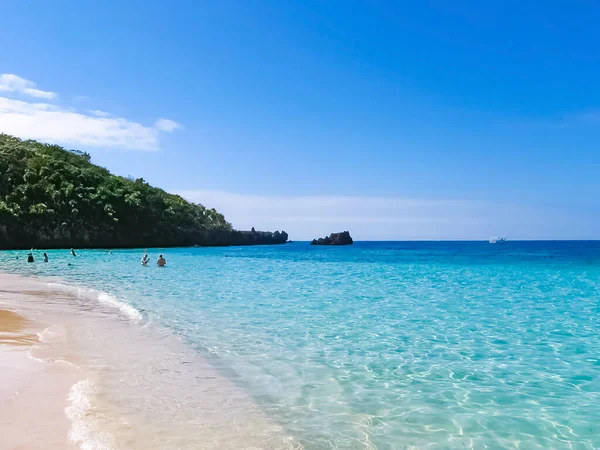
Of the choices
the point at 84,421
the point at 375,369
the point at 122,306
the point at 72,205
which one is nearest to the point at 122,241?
the point at 72,205

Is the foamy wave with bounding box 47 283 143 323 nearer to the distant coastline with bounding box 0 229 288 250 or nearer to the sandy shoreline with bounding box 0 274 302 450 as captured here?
the sandy shoreline with bounding box 0 274 302 450

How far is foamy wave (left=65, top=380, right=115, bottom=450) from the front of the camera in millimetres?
5105

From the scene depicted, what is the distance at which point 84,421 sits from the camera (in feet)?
18.8

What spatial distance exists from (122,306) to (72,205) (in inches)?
3498

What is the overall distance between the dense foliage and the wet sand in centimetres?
8841

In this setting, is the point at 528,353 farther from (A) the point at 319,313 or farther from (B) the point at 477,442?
(A) the point at 319,313

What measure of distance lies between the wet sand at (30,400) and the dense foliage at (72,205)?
88409 mm

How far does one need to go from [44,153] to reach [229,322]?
106328 mm

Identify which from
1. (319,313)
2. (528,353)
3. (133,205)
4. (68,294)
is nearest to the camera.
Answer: (528,353)

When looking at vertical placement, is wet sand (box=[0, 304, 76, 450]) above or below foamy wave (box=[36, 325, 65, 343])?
above

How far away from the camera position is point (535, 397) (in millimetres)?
7559

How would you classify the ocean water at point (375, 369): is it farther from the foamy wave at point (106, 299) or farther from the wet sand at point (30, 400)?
the wet sand at point (30, 400)

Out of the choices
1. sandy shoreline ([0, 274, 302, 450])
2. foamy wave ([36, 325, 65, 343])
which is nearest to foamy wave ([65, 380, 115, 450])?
sandy shoreline ([0, 274, 302, 450])

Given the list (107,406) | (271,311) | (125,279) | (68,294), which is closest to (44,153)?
(125,279)
